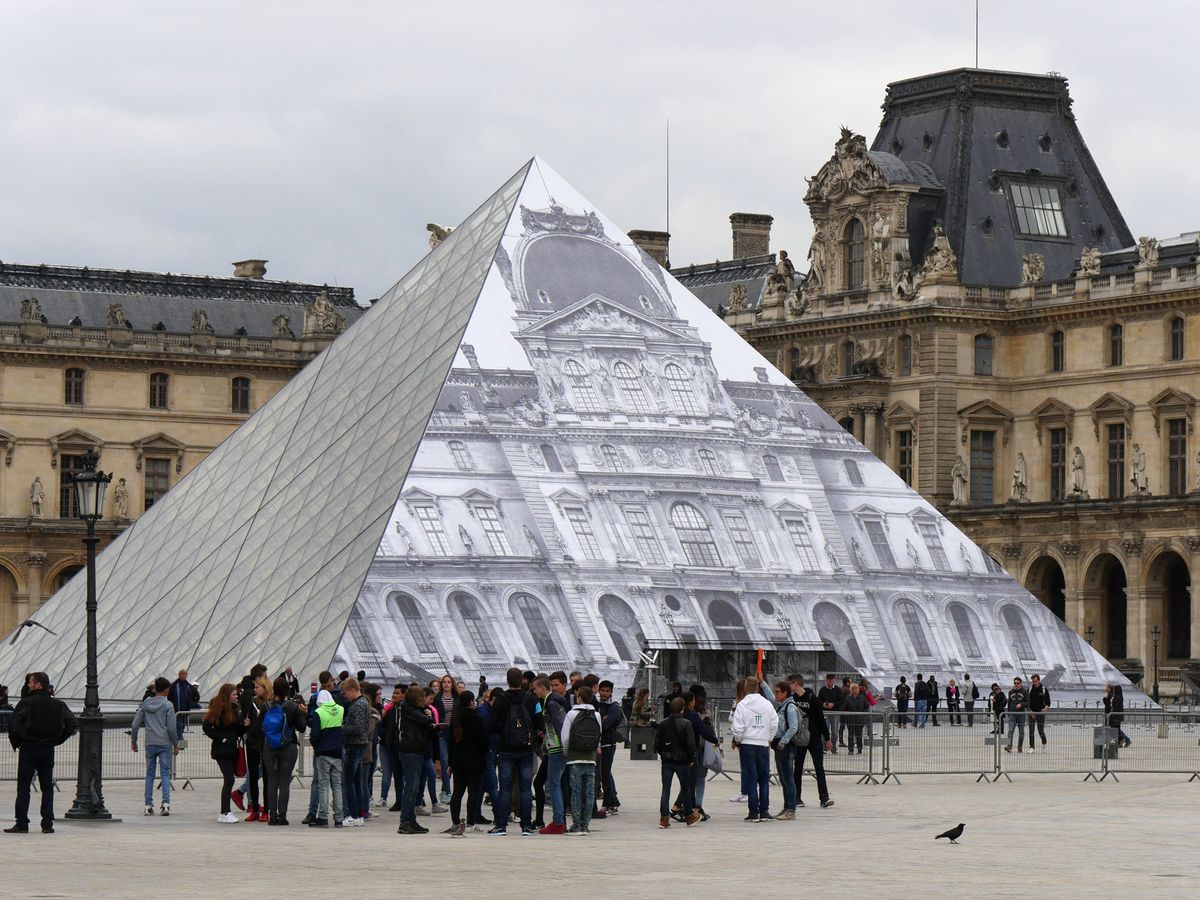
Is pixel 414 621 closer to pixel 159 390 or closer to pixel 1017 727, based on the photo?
pixel 1017 727

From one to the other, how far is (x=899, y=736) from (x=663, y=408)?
592 inches

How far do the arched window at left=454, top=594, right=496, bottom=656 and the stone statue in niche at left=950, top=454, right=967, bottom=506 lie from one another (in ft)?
125

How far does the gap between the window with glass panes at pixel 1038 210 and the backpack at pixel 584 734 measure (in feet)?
198

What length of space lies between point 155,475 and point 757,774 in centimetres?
6408

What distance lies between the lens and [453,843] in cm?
2370

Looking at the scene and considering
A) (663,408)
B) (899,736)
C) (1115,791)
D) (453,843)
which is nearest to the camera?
(453,843)

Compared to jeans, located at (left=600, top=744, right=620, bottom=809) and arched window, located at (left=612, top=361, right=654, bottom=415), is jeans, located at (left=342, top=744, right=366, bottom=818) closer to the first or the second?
jeans, located at (left=600, top=744, right=620, bottom=809)

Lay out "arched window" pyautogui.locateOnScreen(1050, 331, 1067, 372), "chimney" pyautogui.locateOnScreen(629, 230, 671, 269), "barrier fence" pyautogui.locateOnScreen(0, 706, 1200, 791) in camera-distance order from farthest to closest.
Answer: "chimney" pyautogui.locateOnScreen(629, 230, 671, 269), "arched window" pyautogui.locateOnScreen(1050, 331, 1067, 372), "barrier fence" pyautogui.locateOnScreen(0, 706, 1200, 791)

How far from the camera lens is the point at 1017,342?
81.2 metres

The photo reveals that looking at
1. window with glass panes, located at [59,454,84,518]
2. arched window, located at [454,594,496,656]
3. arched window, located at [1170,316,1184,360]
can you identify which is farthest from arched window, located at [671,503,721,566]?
window with glass panes, located at [59,454,84,518]

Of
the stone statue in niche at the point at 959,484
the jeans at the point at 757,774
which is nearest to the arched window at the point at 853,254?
the stone statue in niche at the point at 959,484

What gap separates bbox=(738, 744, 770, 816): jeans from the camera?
86.4ft

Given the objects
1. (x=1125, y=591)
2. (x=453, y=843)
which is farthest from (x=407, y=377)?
(x=1125, y=591)

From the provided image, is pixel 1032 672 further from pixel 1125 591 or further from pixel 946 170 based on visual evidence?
pixel 946 170
